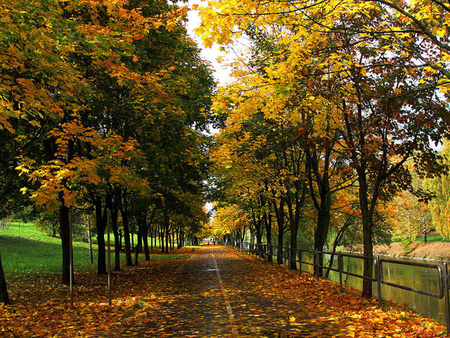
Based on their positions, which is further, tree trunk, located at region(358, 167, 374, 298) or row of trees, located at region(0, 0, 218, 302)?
tree trunk, located at region(358, 167, 374, 298)

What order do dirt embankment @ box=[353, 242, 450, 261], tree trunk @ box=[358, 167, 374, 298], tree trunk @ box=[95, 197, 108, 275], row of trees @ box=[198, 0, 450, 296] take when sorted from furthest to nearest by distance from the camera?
dirt embankment @ box=[353, 242, 450, 261] < tree trunk @ box=[95, 197, 108, 275] < tree trunk @ box=[358, 167, 374, 298] < row of trees @ box=[198, 0, 450, 296]

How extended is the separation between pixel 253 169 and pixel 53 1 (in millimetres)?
13475

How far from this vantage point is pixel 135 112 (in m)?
12.3

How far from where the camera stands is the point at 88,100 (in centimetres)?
1182

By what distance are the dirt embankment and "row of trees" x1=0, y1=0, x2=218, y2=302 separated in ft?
105

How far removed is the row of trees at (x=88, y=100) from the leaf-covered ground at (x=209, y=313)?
2527 millimetres

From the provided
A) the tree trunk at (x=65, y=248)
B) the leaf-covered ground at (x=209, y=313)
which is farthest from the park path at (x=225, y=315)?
the tree trunk at (x=65, y=248)

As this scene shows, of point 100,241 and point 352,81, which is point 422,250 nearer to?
point 100,241

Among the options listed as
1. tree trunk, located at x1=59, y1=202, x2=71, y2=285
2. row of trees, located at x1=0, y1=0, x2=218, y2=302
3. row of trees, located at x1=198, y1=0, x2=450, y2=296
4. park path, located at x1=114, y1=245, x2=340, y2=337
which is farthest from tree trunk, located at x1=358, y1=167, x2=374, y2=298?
tree trunk, located at x1=59, y1=202, x2=71, y2=285

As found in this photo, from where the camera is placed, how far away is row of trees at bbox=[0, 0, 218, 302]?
286 inches

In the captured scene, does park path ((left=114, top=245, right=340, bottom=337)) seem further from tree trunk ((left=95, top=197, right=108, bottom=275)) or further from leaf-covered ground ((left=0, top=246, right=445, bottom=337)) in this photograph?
tree trunk ((left=95, top=197, right=108, bottom=275))

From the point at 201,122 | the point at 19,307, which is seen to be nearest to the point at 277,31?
the point at 201,122

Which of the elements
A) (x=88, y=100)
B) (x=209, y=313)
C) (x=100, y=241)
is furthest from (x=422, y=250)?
(x=88, y=100)

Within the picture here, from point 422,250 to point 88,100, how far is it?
5275 cm
